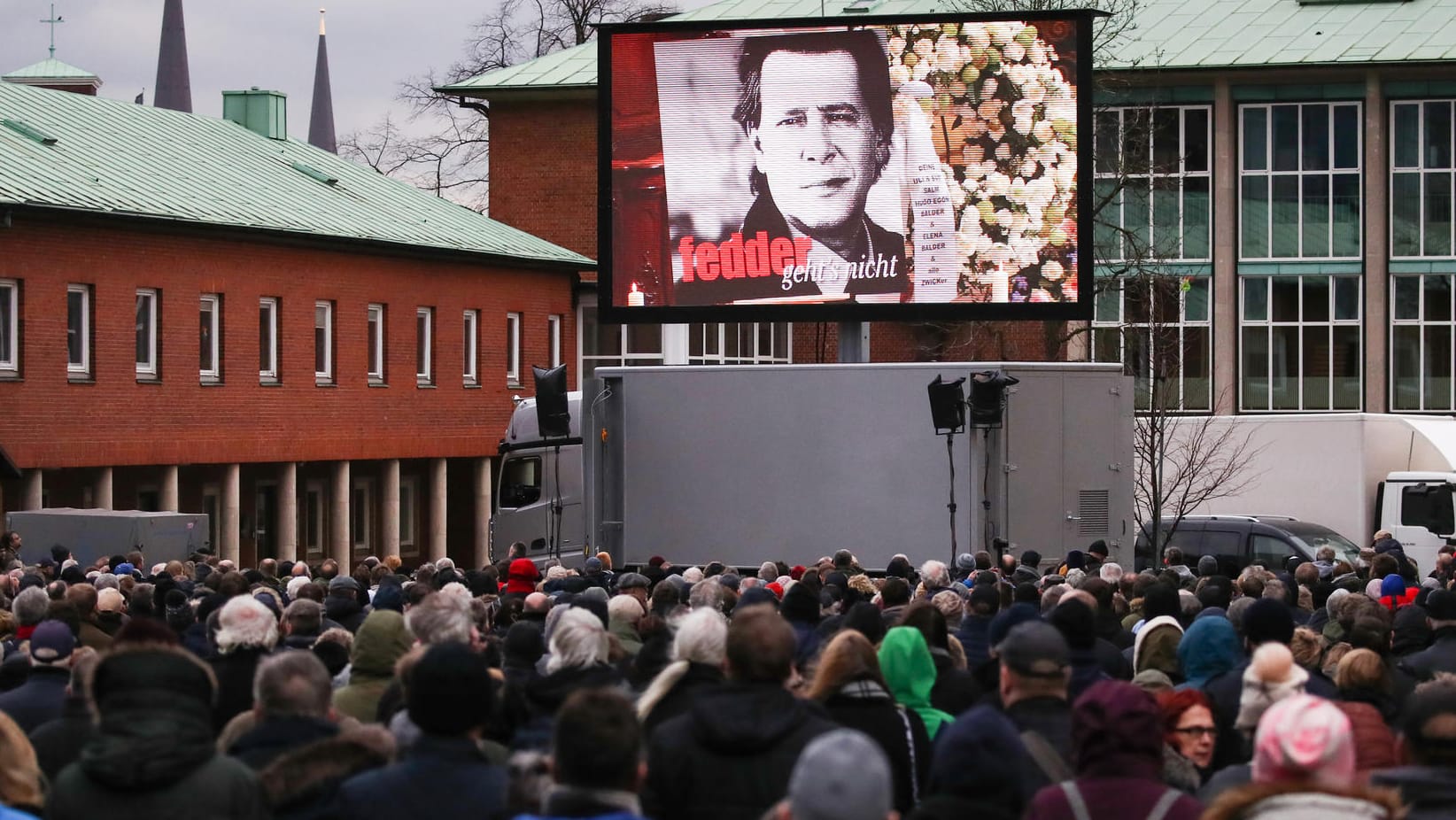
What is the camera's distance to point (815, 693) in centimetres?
720

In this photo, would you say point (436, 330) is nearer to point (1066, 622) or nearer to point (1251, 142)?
point (1251, 142)

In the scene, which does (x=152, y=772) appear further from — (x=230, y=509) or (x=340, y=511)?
(x=340, y=511)

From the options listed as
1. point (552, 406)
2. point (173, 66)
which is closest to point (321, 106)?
point (173, 66)

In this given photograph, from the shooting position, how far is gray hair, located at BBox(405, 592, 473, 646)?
8078 millimetres

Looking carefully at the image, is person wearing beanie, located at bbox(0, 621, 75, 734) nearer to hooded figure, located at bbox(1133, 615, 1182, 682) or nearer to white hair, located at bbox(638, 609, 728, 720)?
white hair, located at bbox(638, 609, 728, 720)

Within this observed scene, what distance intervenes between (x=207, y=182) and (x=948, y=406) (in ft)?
69.4

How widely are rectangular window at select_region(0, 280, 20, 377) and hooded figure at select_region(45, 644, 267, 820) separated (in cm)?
2823

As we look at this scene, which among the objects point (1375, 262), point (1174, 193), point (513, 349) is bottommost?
point (513, 349)

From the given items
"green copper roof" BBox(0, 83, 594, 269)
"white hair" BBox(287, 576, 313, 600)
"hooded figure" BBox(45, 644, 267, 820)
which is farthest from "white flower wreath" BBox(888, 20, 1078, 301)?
"hooded figure" BBox(45, 644, 267, 820)

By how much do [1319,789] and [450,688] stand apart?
2.33 m

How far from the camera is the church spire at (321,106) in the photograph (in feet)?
309

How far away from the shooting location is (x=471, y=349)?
44.2 meters

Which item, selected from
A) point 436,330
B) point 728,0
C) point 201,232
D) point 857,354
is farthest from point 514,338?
point 857,354

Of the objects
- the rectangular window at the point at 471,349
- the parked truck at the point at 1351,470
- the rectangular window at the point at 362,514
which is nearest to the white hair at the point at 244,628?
the parked truck at the point at 1351,470
